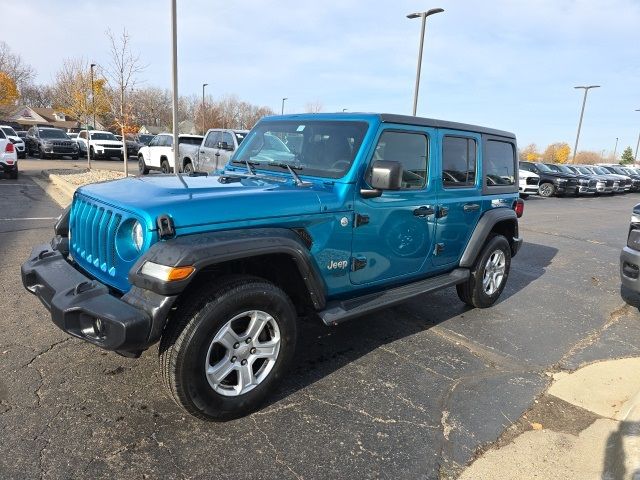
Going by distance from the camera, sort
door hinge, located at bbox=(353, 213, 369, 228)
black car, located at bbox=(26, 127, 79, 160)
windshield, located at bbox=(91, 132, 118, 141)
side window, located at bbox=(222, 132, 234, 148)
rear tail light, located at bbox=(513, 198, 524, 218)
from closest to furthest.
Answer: door hinge, located at bbox=(353, 213, 369, 228) < rear tail light, located at bbox=(513, 198, 524, 218) < side window, located at bbox=(222, 132, 234, 148) < black car, located at bbox=(26, 127, 79, 160) < windshield, located at bbox=(91, 132, 118, 141)

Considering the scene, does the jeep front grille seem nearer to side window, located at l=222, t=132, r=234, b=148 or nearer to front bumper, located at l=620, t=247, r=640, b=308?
front bumper, located at l=620, t=247, r=640, b=308

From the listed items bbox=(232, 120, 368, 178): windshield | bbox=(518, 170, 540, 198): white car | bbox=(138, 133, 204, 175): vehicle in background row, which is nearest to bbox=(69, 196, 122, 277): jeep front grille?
bbox=(232, 120, 368, 178): windshield

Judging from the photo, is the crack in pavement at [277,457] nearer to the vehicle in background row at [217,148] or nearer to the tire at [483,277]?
the tire at [483,277]

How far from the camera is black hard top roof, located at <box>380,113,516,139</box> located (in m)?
3.64

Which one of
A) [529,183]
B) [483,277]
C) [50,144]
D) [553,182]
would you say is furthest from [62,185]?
[553,182]

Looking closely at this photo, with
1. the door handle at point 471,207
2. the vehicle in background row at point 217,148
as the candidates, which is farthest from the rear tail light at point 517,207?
the vehicle in background row at point 217,148

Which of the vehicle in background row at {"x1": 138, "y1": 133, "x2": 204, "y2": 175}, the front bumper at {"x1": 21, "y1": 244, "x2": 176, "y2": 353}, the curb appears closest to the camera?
the front bumper at {"x1": 21, "y1": 244, "x2": 176, "y2": 353}

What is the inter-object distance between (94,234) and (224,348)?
44.4 inches

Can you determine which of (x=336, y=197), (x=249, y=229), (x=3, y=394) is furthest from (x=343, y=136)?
(x=3, y=394)

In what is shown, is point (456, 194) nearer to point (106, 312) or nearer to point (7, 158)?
point (106, 312)

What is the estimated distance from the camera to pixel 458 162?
4.40 meters

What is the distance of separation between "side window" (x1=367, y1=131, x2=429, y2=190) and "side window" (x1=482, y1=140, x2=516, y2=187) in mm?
1131

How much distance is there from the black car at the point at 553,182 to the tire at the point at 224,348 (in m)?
21.7

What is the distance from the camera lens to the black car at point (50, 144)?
78.5 feet
